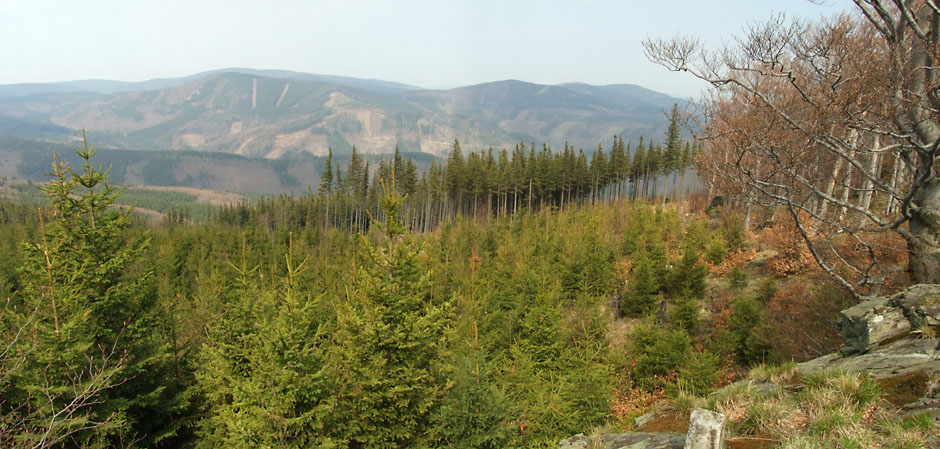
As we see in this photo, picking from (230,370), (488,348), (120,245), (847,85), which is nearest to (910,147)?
(847,85)

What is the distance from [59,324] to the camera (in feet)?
36.1

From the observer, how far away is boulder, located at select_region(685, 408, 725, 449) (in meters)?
4.52

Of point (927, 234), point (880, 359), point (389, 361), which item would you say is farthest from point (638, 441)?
point (927, 234)

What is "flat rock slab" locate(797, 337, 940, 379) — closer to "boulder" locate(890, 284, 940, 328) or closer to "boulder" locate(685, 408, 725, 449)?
"boulder" locate(890, 284, 940, 328)

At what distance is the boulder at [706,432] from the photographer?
178 inches

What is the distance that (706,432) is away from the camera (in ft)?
14.9

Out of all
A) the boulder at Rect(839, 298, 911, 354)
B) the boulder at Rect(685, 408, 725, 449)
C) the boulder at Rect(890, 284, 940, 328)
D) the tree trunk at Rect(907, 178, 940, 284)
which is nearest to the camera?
the boulder at Rect(685, 408, 725, 449)

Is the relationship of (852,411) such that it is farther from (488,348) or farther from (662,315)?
(662,315)

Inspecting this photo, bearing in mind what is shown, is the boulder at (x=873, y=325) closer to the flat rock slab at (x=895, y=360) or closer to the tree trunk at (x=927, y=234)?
the flat rock slab at (x=895, y=360)

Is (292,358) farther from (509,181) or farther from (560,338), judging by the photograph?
(509,181)

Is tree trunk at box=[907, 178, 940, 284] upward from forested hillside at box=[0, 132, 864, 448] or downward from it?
upward

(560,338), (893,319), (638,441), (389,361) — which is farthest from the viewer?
(560,338)

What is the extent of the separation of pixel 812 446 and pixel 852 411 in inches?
43.6

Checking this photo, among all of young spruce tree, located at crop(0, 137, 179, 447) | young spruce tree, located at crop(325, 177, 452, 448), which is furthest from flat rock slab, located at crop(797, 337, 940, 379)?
young spruce tree, located at crop(0, 137, 179, 447)
